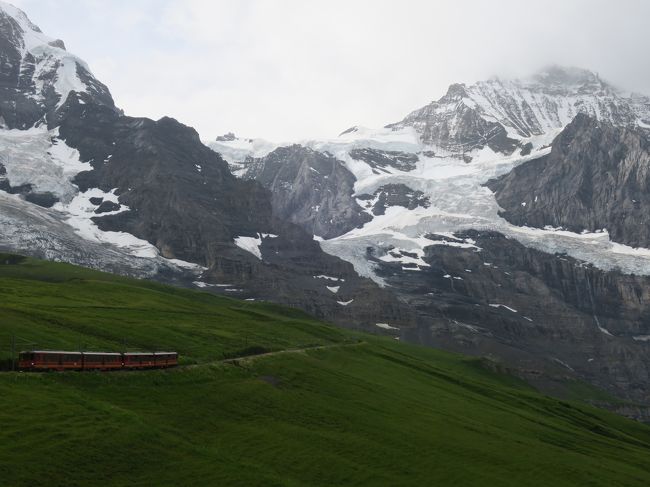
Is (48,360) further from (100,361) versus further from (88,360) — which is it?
(100,361)

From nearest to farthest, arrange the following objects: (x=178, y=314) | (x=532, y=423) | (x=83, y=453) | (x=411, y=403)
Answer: (x=83, y=453), (x=411, y=403), (x=532, y=423), (x=178, y=314)

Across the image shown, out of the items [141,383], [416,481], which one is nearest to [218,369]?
[141,383]

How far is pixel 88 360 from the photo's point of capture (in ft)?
212

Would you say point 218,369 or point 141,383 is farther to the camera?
point 218,369

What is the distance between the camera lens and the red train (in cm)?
6100

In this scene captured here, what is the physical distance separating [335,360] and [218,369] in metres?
38.4

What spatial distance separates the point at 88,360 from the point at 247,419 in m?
14.3

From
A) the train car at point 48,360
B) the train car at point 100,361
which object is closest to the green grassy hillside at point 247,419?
the train car at point 100,361

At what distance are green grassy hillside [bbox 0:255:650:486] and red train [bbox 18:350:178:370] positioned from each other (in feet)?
4.38

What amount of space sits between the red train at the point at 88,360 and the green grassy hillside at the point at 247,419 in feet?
4.38

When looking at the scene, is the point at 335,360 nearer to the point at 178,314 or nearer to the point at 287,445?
the point at 178,314

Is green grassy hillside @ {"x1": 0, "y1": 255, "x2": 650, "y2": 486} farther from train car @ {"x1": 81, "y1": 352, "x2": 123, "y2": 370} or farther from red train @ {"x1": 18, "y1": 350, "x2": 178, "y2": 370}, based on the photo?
red train @ {"x1": 18, "y1": 350, "x2": 178, "y2": 370}

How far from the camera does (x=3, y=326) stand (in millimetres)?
75188

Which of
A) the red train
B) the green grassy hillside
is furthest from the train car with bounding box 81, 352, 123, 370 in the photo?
the green grassy hillside
